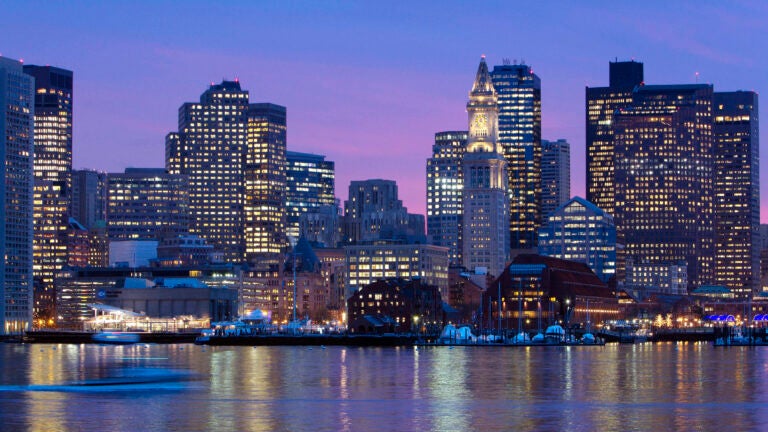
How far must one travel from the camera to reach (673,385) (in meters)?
118

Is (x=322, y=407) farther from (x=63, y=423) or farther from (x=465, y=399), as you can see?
(x=63, y=423)

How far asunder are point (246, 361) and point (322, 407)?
74461 mm

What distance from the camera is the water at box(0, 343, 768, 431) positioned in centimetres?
8469

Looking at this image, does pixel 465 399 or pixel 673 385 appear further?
pixel 673 385

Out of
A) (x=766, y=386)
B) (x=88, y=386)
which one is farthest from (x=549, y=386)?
(x=88, y=386)

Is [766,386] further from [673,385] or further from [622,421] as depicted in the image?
[622,421]

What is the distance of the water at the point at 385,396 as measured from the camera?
278 feet

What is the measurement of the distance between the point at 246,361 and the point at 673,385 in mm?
64876

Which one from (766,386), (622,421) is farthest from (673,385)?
(622,421)

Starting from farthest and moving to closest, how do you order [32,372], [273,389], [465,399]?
[32,372] → [273,389] → [465,399]

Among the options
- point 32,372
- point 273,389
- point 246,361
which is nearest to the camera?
point 273,389

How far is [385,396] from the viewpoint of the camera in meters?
104

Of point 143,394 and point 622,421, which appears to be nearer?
point 622,421

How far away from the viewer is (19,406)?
95.1 metres
